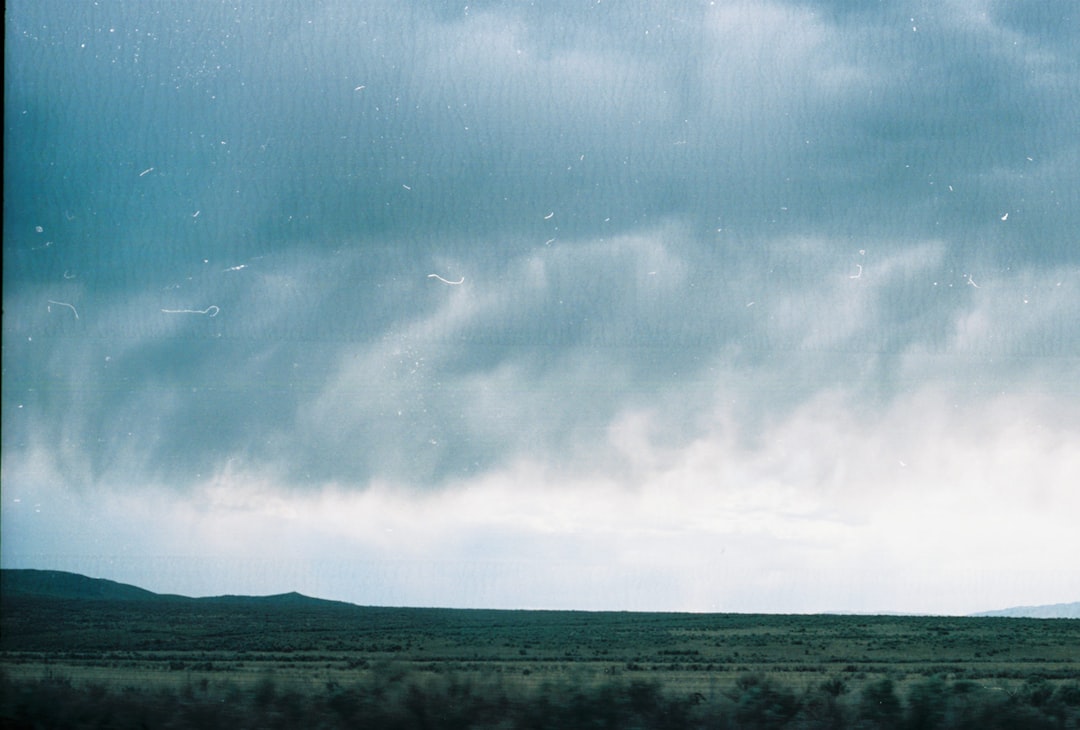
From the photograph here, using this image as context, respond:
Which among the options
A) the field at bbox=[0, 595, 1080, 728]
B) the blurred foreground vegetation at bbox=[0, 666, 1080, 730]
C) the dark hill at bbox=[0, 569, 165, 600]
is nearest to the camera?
the blurred foreground vegetation at bbox=[0, 666, 1080, 730]

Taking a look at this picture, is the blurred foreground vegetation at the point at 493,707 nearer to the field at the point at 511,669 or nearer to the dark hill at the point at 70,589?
the field at the point at 511,669

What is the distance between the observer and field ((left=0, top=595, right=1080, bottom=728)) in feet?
50.1

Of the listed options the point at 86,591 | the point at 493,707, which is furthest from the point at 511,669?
the point at 86,591

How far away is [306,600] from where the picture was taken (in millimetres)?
95188

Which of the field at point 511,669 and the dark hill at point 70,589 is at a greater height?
the dark hill at point 70,589

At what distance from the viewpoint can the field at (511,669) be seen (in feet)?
50.1

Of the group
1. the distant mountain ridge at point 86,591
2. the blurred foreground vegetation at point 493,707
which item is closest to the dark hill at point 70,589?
the distant mountain ridge at point 86,591

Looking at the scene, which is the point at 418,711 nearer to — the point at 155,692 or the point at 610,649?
the point at 155,692

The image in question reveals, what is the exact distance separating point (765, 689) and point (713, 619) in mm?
64387

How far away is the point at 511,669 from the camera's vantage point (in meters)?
26.8

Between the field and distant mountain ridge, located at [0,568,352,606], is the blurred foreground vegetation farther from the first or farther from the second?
distant mountain ridge, located at [0,568,352,606]

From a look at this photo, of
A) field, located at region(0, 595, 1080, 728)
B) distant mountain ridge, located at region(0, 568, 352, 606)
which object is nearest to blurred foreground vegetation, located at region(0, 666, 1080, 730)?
field, located at region(0, 595, 1080, 728)

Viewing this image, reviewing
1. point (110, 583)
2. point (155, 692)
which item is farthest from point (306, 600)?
point (155, 692)

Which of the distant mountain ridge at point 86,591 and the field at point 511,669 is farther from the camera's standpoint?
the distant mountain ridge at point 86,591
